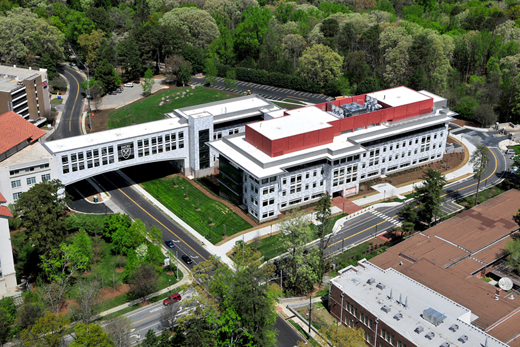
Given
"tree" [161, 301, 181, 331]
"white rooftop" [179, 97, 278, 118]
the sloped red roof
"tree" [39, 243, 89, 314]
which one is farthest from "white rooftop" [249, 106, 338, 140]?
the sloped red roof

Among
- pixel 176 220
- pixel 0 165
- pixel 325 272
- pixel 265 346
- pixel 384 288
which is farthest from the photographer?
pixel 176 220

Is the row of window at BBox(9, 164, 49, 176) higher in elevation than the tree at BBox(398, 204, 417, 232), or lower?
higher

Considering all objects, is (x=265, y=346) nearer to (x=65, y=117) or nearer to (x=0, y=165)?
(x=0, y=165)

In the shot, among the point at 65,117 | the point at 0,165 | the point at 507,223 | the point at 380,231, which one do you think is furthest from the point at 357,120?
the point at 65,117

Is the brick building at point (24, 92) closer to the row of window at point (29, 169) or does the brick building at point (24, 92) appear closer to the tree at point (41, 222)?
the row of window at point (29, 169)

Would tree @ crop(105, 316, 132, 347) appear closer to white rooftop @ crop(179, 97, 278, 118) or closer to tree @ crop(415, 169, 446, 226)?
tree @ crop(415, 169, 446, 226)

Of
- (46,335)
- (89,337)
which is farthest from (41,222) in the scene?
(89,337)
